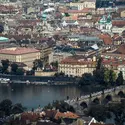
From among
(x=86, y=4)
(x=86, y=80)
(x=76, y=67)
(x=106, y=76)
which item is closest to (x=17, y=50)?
(x=76, y=67)

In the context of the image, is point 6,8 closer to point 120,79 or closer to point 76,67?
point 76,67

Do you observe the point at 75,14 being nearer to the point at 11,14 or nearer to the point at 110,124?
the point at 11,14

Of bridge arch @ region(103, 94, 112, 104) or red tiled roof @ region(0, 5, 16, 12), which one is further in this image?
red tiled roof @ region(0, 5, 16, 12)

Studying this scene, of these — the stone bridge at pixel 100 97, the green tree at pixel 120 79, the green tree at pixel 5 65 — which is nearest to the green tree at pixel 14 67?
the green tree at pixel 5 65

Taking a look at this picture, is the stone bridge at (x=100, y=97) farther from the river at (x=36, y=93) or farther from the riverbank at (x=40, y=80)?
the riverbank at (x=40, y=80)

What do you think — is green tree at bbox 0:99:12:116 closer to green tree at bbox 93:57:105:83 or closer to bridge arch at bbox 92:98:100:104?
bridge arch at bbox 92:98:100:104

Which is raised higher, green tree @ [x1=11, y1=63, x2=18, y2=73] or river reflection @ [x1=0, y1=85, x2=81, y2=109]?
green tree @ [x1=11, y1=63, x2=18, y2=73]

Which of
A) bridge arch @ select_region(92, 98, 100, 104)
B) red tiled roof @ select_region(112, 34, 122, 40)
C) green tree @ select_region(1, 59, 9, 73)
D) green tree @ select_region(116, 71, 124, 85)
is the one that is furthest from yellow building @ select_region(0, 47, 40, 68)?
bridge arch @ select_region(92, 98, 100, 104)
